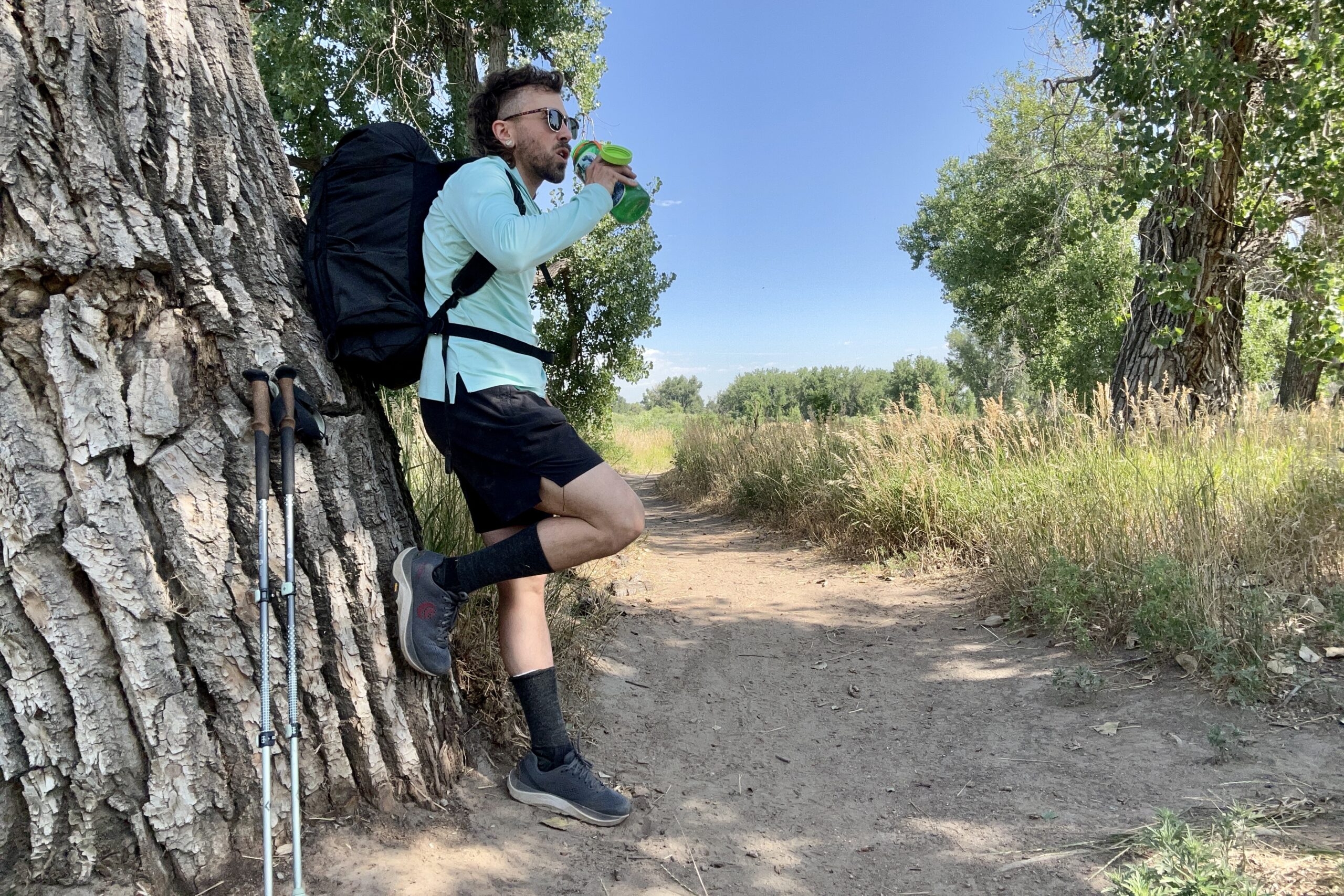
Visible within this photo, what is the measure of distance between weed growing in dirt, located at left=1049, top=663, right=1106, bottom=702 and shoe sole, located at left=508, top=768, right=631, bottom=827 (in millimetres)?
1939

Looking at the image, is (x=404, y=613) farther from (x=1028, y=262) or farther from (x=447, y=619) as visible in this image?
(x=1028, y=262)

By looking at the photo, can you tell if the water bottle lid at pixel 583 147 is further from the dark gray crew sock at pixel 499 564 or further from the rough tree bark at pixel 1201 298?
the rough tree bark at pixel 1201 298

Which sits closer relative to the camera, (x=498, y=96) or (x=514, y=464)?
(x=514, y=464)

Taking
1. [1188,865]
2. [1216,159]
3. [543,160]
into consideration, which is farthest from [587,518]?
[1216,159]

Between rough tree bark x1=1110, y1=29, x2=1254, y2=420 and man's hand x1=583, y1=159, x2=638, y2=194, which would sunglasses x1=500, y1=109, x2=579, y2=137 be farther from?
rough tree bark x1=1110, y1=29, x2=1254, y2=420

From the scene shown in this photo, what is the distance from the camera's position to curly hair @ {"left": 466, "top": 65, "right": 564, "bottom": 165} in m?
2.52

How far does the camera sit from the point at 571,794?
90.0 inches

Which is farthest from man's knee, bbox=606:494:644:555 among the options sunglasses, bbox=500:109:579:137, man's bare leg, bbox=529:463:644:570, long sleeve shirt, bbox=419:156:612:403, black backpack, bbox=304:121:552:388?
sunglasses, bbox=500:109:579:137

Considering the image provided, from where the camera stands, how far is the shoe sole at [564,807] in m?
2.28

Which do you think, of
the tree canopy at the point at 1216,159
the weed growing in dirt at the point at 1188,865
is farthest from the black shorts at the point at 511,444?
the tree canopy at the point at 1216,159

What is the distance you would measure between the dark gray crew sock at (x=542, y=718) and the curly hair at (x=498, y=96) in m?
1.74

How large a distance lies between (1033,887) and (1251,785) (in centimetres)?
91

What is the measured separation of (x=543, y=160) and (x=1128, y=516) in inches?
137

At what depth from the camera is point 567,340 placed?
1168 cm
